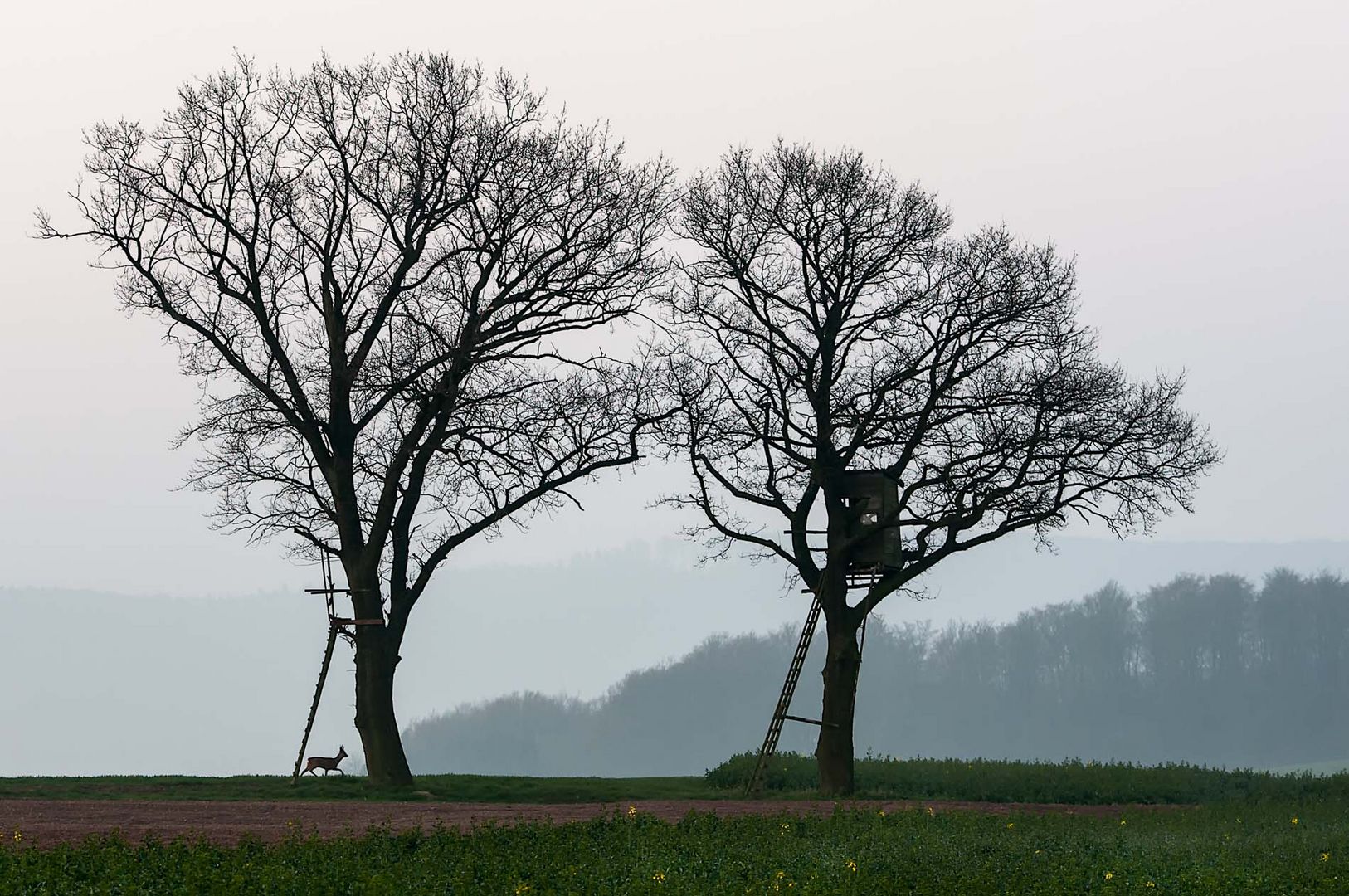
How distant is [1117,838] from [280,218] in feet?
67.9

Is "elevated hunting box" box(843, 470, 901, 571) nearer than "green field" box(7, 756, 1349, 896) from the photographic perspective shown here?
No

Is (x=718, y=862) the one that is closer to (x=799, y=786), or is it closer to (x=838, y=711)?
(x=838, y=711)

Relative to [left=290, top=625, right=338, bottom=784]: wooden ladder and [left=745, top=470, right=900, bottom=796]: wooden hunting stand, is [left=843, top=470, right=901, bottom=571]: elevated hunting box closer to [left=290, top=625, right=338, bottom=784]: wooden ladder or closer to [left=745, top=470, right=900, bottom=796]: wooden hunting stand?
[left=745, top=470, right=900, bottom=796]: wooden hunting stand

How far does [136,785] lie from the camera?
86.9ft

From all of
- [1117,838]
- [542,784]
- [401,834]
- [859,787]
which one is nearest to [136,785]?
[542,784]

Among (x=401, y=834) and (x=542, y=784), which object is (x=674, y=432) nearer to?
(x=542, y=784)

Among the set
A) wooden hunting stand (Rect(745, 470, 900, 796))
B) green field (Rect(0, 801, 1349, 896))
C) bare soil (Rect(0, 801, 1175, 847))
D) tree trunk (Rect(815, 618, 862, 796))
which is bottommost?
green field (Rect(0, 801, 1349, 896))

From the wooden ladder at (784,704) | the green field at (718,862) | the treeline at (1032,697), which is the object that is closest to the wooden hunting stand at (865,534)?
the wooden ladder at (784,704)

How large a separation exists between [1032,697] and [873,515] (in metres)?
109

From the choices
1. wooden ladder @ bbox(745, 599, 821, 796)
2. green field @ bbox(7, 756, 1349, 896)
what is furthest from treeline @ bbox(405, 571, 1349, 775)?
green field @ bbox(7, 756, 1349, 896)

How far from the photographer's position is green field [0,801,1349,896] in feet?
47.0

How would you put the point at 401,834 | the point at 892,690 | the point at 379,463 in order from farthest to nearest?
the point at 892,690 < the point at 379,463 < the point at 401,834

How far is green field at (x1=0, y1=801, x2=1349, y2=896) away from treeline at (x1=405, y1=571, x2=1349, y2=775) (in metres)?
87.6

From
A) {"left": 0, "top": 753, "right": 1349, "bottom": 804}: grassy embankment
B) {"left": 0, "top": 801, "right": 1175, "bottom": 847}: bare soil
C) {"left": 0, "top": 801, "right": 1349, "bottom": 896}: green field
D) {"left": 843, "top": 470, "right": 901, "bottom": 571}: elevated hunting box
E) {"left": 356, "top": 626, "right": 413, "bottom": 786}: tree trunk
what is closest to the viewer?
{"left": 0, "top": 801, "right": 1349, "bottom": 896}: green field
